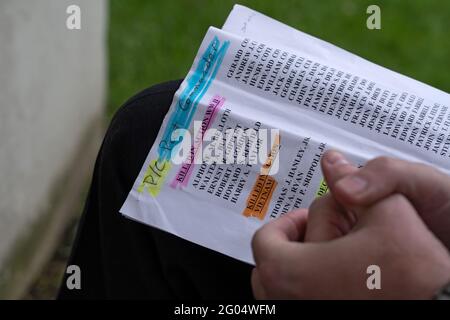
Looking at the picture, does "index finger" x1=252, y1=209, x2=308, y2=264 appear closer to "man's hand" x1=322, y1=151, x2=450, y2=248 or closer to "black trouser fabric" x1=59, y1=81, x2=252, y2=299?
"man's hand" x1=322, y1=151, x2=450, y2=248

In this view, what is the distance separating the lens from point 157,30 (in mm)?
2854

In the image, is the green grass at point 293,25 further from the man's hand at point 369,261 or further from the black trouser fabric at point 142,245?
the man's hand at point 369,261

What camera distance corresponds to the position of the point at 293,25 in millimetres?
2895

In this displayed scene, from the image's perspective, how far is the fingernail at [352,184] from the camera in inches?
32.2

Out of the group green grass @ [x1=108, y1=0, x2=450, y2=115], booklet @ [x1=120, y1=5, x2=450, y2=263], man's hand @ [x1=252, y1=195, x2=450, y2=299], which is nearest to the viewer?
man's hand @ [x1=252, y1=195, x2=450, y2=299]

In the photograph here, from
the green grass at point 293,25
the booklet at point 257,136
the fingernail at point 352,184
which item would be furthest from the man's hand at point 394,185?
the green grass at point 293,25

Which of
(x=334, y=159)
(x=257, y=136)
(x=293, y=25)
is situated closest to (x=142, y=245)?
(x=257, y=136)

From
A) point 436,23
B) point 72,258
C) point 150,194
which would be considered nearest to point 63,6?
point 72,258

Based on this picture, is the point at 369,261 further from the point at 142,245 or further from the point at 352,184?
the point at 142,245

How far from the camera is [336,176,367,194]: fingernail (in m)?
0.82

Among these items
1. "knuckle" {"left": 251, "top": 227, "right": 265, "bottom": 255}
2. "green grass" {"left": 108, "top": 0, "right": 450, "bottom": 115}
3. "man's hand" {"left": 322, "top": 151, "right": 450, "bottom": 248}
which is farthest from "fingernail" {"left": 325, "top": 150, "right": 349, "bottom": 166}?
"green grass" {"left": 108, "top": 0, "right": 450, "bottom": 115}

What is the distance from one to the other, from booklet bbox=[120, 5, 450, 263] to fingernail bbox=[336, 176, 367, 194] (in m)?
0.24

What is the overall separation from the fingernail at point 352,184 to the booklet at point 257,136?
0.24 meters
